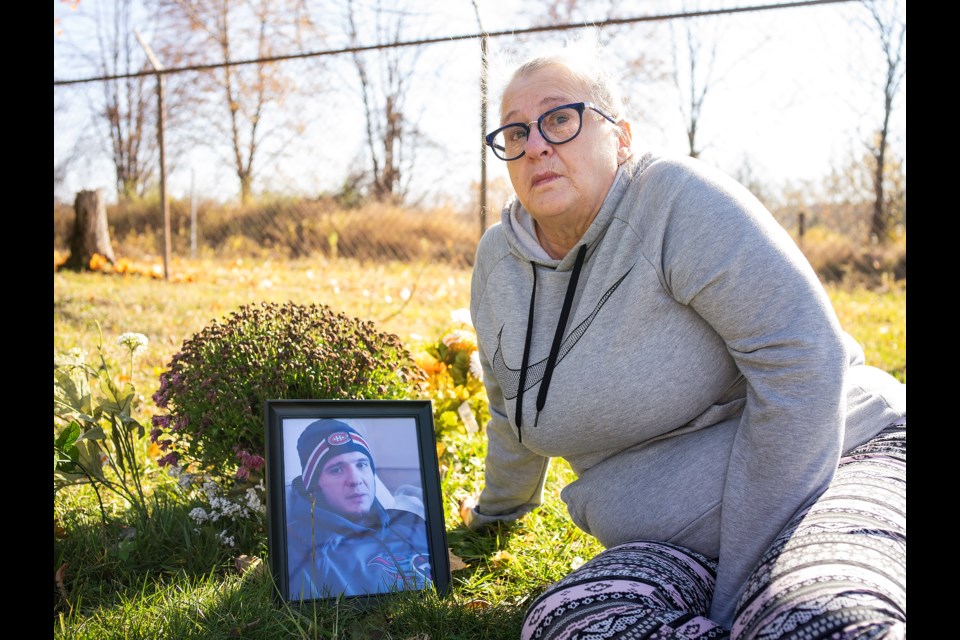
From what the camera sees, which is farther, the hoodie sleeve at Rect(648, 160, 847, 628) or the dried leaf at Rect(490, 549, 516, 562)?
the dried leaf at Rect(490, 549, 516, 562)

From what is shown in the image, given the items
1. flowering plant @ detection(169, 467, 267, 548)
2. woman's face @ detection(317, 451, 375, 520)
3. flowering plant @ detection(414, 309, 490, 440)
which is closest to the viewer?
woman's face @ detection(317, 451, 375, 520)

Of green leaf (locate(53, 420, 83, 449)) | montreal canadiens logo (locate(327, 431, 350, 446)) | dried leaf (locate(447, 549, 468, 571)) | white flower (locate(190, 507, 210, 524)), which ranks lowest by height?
dried leaf (locate(447, 549, 468, 571))

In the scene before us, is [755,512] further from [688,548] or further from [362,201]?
[362,201]

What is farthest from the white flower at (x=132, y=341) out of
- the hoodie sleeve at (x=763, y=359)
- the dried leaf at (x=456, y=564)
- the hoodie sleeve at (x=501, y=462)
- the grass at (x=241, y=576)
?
the hoodie sleeve at (x=763, y=359)

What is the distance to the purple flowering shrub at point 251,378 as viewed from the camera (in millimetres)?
2473

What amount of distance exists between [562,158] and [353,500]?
108cm

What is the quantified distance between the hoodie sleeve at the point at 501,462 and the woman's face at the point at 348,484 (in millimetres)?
404

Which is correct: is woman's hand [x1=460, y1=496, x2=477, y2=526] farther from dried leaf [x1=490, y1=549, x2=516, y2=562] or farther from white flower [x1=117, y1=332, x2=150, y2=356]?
white flower [x1=117, y1=332, x2=150, y2=356]

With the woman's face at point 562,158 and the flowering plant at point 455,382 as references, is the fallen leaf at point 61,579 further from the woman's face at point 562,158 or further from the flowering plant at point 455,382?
the woman's face at point 562,158

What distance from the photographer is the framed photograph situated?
2031mm

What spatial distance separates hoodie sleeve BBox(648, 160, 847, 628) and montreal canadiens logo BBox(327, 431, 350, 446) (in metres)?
1.04

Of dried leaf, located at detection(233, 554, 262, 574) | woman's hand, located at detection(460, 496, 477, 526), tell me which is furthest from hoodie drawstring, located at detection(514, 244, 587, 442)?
dried leaf, located at detection(233, 554, 262, 574)

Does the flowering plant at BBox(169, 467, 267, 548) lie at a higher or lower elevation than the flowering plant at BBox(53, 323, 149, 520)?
lower

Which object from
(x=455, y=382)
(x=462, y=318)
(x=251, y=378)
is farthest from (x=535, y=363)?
(x=462, y=318)
